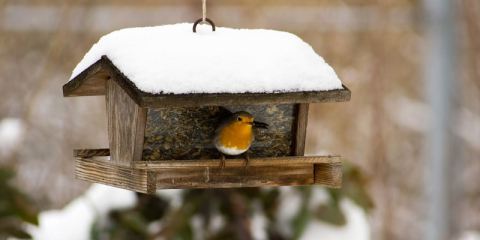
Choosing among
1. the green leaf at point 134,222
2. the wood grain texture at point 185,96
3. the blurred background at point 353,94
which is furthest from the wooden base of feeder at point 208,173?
the blurred background at point 353,94

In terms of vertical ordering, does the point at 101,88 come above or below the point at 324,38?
below

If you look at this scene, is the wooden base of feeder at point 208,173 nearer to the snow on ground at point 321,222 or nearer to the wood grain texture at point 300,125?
the wood grain texture at point 300,125

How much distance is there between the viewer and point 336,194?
477cm

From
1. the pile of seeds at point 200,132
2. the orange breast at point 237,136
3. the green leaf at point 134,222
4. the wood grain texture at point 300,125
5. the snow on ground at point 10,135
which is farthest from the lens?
the snow on ground at point 10,135

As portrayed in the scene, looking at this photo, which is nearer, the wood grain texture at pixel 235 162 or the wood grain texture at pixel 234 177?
the wood grain texture at pixel 235 162

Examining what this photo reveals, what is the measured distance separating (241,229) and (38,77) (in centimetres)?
275

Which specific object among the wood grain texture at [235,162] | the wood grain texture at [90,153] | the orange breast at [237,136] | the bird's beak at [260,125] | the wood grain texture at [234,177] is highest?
the bird's beak at [260,125]

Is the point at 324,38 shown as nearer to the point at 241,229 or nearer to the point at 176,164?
the point at 241,229

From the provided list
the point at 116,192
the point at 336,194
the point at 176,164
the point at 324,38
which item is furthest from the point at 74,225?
the point at 324,38

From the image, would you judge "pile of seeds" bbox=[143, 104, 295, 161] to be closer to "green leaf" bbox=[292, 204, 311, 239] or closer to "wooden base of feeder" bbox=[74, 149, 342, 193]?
"wooden base of feeder" bbox=[74, 149, 342, 193]

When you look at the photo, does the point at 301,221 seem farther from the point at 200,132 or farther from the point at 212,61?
the point at 212,61

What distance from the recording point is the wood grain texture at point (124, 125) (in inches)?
100.0

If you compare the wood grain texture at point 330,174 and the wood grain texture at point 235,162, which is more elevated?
the wood grain texture at point 235,162

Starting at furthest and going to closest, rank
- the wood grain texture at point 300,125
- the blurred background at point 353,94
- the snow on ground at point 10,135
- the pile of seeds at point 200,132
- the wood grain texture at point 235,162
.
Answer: the blurred background at point 353,94 < the snow on ground at point 10,135 < the wood grain texture at point 300,125 < the pile of seeds at point 200,132 < the wood grain texture at point 235,162
